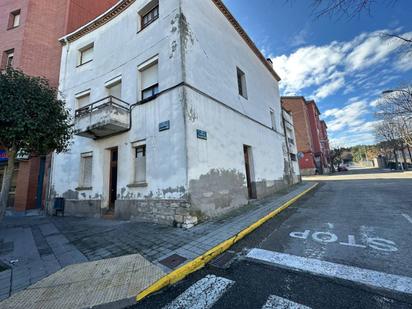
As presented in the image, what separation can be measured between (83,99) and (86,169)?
13.8 feet

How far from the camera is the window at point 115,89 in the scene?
968 centimetres

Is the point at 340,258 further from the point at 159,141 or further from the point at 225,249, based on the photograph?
the point at 159,141

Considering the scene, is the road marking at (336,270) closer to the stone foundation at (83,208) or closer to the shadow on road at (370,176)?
the stone foundation at (83,208)

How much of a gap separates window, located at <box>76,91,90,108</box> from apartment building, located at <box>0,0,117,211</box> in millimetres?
3369

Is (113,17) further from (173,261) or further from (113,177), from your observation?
(173,261)

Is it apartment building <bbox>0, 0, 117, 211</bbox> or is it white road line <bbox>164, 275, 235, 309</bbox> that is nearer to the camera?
white road line <bbox>164, 275, 235, 309</bbox>

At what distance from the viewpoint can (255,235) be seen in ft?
16.9

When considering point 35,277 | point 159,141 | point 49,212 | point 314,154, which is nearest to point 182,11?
point 159,141

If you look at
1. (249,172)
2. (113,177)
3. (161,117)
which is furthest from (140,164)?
(249,172)

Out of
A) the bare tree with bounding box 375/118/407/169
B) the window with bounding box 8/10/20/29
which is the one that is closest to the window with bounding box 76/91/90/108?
the window with bounding box 8/10/20/29

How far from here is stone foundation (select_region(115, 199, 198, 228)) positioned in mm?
6223

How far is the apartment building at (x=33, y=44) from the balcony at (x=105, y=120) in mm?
5325

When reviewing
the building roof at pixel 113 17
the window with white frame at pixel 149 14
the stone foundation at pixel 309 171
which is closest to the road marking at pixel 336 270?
the window with white frame at pixel 149 14

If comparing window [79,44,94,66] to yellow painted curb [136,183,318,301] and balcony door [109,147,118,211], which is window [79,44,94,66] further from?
yellow painted curb [136,183,318,301]
